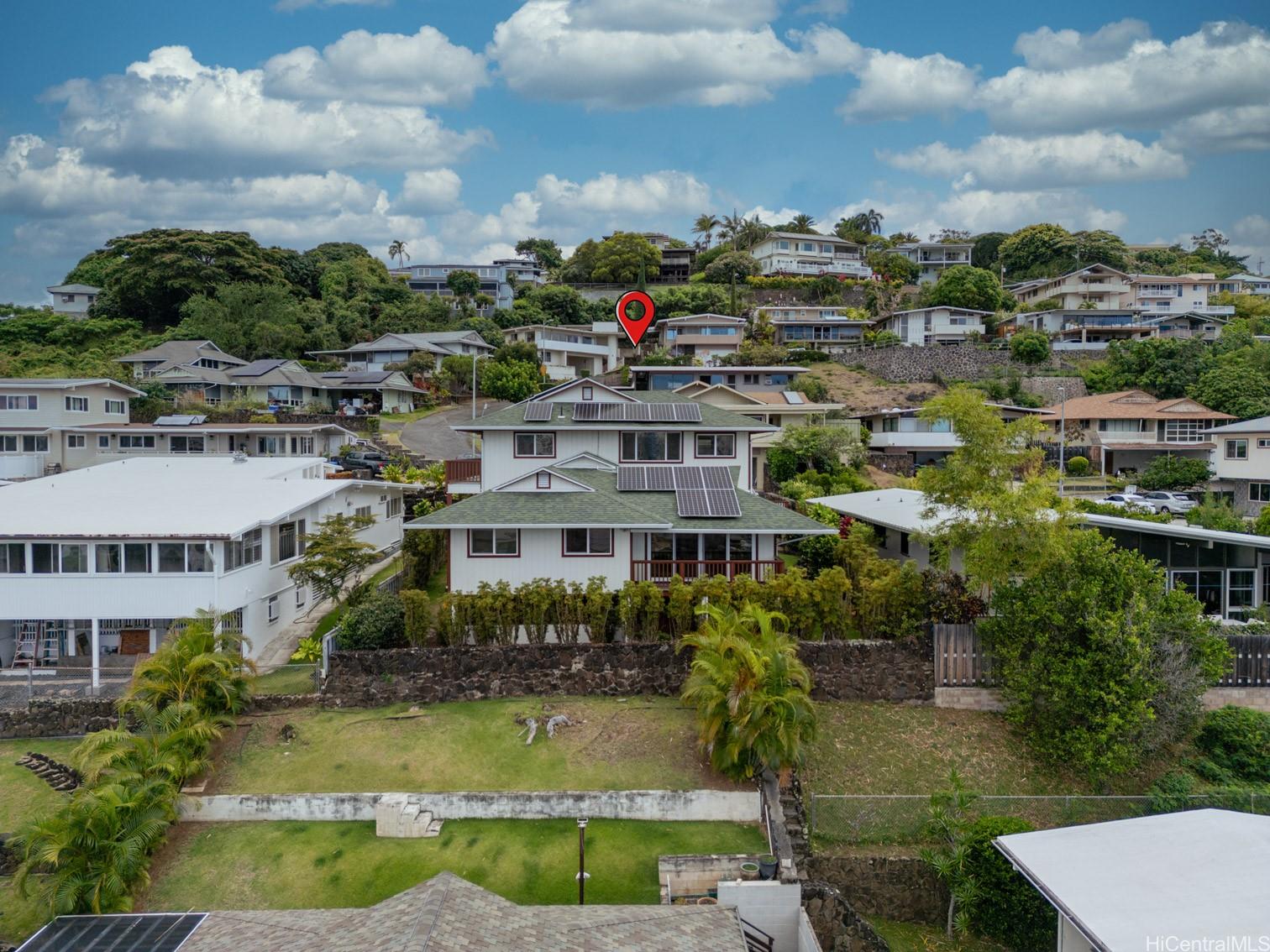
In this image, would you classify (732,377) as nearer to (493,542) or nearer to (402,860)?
(493,542)

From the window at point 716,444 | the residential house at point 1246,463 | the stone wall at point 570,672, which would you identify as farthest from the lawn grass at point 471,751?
the residential house at point 1246,463

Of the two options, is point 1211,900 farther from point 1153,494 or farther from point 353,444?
point 353,444

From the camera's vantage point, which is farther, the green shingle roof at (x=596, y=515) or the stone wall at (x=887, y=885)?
the green shingle roof at (x=596, y=515)

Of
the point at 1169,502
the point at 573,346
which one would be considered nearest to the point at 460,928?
the point at 1169,502

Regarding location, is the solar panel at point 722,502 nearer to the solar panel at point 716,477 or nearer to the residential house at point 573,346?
the solar panel at point 716,477

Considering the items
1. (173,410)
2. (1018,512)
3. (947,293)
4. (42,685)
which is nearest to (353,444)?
(173,410)

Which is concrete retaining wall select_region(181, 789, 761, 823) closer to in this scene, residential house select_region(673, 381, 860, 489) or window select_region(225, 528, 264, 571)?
window select_region(225, 528, 264, 571)

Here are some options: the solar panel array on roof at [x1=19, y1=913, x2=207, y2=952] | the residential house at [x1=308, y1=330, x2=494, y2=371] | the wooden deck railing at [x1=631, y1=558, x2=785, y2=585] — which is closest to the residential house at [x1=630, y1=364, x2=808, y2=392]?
the residential house at [x1=308, y1=330, x2=494, y2=371]
